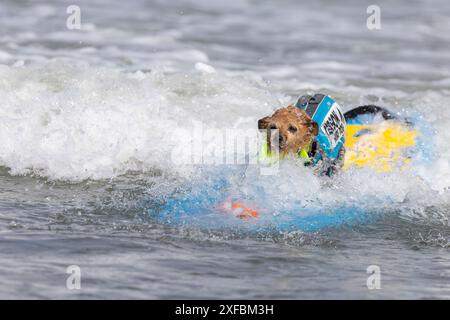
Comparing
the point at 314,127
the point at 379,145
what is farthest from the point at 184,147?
the point at 314,127

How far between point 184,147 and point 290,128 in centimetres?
301

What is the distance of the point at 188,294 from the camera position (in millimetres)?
4691

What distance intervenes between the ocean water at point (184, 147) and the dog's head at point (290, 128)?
21 cm

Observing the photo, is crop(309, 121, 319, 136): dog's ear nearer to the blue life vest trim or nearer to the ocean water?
the blue life vest trim

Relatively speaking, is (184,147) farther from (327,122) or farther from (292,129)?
(292,129)

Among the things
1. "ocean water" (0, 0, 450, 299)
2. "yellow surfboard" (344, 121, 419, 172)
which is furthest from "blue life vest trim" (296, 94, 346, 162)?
"yellow surfboard" (344, 121, 419, 172)

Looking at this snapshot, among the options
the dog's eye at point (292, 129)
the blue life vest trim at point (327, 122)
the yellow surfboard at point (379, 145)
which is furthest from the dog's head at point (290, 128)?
the yellow surfboard at point (379, 145)

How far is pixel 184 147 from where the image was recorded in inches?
360

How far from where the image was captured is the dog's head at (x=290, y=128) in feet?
20.6

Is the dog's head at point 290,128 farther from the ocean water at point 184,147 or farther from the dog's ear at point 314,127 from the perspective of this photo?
the ocean water at point 184,147

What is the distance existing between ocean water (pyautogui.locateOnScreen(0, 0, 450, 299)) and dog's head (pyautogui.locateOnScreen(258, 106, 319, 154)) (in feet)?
0.68

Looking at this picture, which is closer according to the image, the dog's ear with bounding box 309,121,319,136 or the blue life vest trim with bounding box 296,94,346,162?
the dog's ear with bounding box 309,121,319,136

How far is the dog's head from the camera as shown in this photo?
20.6ft
